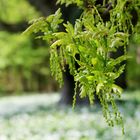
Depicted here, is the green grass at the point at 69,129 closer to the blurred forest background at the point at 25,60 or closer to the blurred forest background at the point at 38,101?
the blurred forest background at the point at 38,101

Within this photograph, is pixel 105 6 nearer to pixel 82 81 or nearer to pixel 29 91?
pixel 82 81

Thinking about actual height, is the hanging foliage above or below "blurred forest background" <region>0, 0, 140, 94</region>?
below

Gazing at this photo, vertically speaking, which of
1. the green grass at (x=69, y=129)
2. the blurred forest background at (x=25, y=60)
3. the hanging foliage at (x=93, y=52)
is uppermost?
the blurred forest background at (x=25, y=60)

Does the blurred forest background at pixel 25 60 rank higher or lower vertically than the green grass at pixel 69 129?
higher

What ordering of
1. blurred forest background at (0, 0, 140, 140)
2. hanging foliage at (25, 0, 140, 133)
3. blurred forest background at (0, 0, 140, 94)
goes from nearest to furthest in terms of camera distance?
1. hanging foliage at (25, 0, 140, 133)
2. blurred forest background at (0, 0, 140, 140)
3. blurred forest background at (0, 0, 140, 94)

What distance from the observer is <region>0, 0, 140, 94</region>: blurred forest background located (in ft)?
83.7

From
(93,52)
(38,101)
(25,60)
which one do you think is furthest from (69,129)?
(25,60)

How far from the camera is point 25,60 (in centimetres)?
3139

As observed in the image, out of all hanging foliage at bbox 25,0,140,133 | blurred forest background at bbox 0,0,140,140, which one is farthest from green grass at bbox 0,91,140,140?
hanging foliage at bbox 25,0,140,133

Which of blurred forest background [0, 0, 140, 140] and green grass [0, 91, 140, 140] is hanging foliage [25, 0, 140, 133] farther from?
green grass [0, 91, 140, 140]

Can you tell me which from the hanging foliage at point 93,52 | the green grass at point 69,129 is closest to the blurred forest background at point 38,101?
the green grass at point 69,129

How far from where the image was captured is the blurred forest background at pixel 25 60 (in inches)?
1004

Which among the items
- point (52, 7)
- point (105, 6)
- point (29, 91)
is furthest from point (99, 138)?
point (29, 91)

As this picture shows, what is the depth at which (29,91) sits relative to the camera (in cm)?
3531
